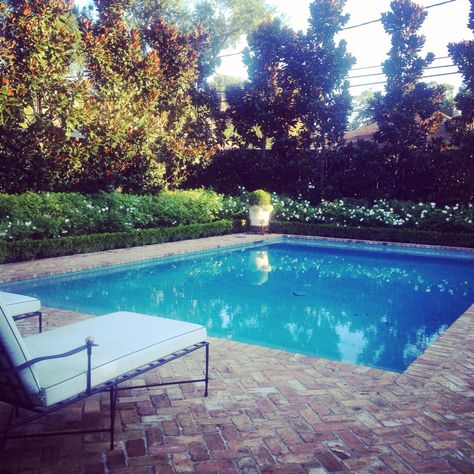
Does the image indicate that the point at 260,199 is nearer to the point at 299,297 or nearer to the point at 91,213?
the point at 91,213

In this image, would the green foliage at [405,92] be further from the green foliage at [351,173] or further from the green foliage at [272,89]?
the green foliage at [272,89]

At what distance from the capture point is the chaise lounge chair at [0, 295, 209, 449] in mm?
→ 2338

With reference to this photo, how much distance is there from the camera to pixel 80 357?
2.88 m

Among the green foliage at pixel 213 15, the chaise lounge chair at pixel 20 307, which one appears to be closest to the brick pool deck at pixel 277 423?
the chaise lounge chair at pixel 20 307

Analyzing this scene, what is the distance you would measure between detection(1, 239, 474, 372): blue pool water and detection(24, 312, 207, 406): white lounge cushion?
2.82 metres

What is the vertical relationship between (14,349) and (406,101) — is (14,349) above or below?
below

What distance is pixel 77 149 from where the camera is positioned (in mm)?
12750

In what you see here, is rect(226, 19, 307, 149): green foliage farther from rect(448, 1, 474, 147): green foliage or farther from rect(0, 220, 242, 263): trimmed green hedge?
rect(0, 220, 242, 263): trimmed green hedge

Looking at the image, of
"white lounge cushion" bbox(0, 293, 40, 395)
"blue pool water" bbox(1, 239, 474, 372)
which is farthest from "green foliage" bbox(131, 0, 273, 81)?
"white lounge cushion" bbox(0, 293, 40, 395)

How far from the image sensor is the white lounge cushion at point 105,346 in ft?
8.47

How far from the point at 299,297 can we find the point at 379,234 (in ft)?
25.7

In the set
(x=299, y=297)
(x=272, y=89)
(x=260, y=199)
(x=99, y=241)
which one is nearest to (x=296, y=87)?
(x=272, y=89)

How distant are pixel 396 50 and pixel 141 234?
519 inches

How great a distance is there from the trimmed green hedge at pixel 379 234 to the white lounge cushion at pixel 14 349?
1428cm
